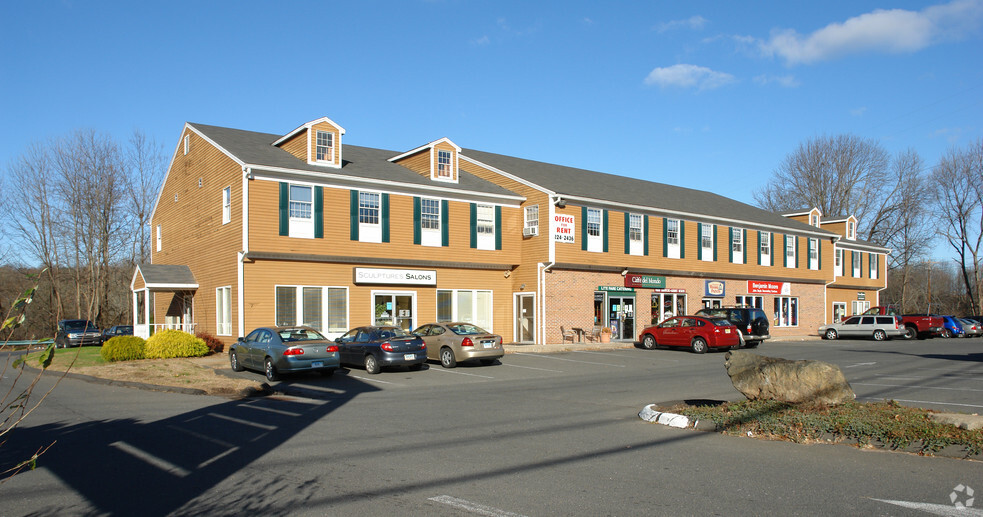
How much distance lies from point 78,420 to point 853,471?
1201 cm

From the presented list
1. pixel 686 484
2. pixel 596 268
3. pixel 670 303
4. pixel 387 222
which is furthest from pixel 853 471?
pixel 670 303

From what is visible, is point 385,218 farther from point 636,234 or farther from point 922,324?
point 922,324

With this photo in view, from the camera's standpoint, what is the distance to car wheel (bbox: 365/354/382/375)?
19938 millimetres

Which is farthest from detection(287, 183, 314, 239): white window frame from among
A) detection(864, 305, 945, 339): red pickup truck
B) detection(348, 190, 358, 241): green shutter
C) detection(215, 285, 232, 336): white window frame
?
detection(864, 305, 945, 339): red pickup truck

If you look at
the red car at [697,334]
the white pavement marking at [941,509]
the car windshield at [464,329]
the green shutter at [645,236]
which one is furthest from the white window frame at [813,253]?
the white pavement marking at [941,509]

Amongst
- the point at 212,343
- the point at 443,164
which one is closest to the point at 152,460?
the point at 212,343

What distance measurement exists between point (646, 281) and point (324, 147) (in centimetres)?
1693

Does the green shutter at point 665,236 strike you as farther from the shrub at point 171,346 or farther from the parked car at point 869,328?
the shrub at point 171,346

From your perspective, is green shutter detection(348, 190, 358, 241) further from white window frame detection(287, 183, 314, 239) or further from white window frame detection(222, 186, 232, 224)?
white window frame detection(222, 186, 232, 224)

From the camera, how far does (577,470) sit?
7.94 metres

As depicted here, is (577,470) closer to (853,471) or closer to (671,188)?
(853,471)

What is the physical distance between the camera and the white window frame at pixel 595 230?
32.1 meters

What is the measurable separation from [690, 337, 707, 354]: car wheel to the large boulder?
17.0 m

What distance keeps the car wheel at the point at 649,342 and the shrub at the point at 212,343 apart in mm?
17410
